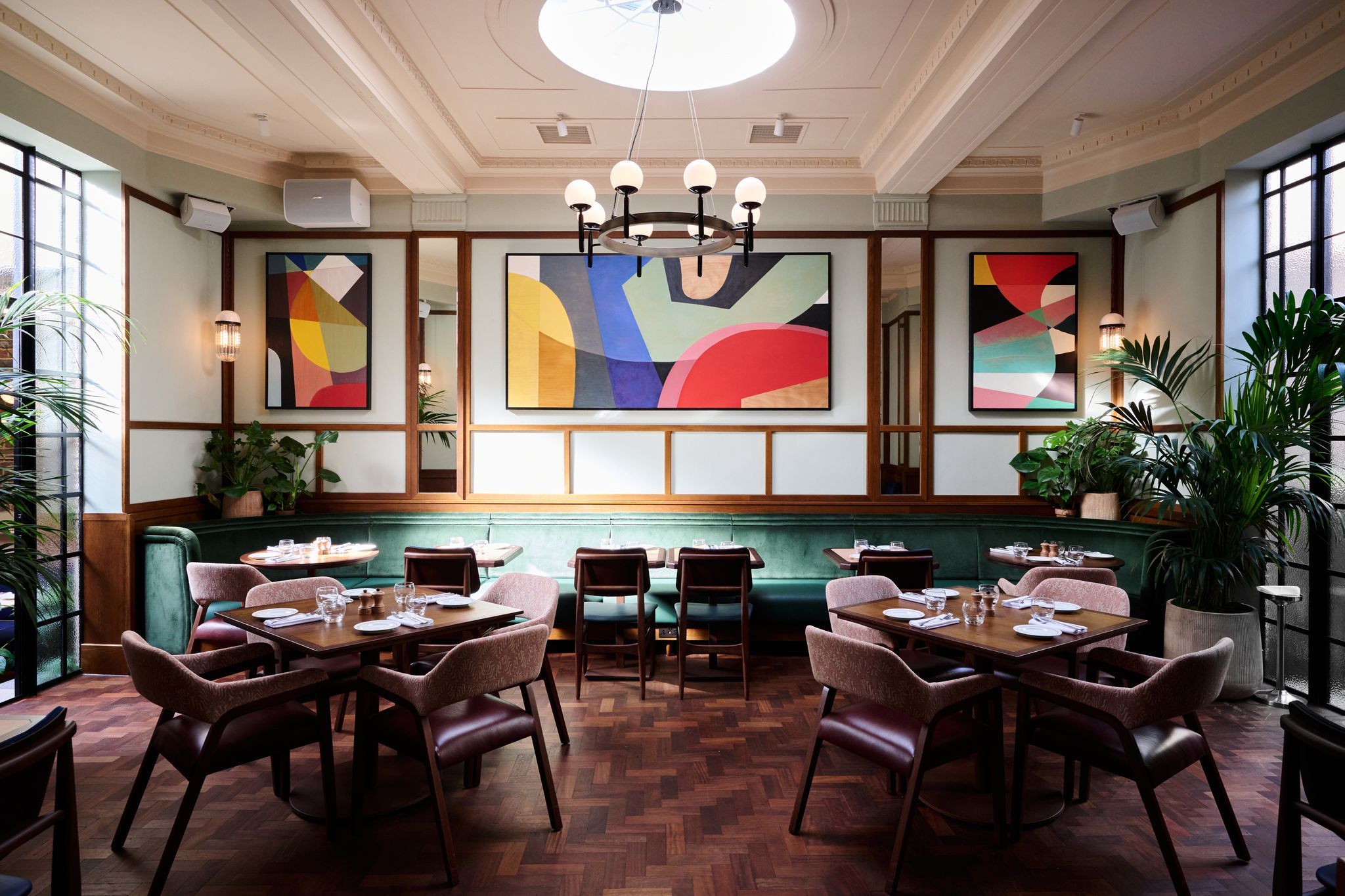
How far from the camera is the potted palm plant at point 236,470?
593 cm

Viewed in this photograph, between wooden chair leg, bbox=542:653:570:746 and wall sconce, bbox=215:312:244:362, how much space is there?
4.25 meters

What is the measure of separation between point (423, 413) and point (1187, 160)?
6.30 m

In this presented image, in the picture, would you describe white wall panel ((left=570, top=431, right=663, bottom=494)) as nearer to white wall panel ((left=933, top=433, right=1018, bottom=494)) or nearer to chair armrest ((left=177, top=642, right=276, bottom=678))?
white wall panel ((left=933, top=433, right=1018, bottom=494))

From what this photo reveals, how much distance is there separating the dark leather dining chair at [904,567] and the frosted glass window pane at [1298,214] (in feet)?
10.4

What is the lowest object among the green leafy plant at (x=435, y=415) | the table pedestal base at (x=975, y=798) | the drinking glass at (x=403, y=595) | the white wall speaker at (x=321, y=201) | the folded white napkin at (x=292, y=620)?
the table pedestal base at (x=975, y=798)

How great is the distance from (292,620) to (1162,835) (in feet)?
11.5

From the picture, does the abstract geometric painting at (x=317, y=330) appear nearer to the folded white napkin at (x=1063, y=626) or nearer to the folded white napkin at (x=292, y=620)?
the folded white napkin at (x=292, y=620)

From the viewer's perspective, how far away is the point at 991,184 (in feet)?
20.4

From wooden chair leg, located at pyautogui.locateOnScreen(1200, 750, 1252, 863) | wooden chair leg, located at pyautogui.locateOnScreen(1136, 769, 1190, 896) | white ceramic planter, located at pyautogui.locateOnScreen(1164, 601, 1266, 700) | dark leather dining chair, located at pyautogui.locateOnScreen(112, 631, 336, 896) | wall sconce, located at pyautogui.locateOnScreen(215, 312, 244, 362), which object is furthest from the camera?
wall sconce, located at pyautogui.locateOnScreen(215, 312, 244, 362)

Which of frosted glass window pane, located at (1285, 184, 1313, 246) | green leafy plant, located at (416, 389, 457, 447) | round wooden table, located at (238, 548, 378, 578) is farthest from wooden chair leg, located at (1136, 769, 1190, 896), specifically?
green leafy plant, located at (416, 389, 457, 447)

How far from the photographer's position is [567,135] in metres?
5.63

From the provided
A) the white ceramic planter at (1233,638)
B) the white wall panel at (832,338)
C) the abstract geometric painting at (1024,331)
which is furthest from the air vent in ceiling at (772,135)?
the white ceramic planter at (1233,638)

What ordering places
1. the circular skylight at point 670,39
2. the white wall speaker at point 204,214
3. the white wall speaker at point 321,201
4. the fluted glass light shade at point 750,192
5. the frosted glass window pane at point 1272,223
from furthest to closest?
the white wall speaker at point 321,201, the white wall speaker at point 204,214, the frosted glass window pane at point 1272,223, the circular skylight at point 670,39, the fluted glass light shade at point 750,192

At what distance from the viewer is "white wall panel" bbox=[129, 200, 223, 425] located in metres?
5.32
